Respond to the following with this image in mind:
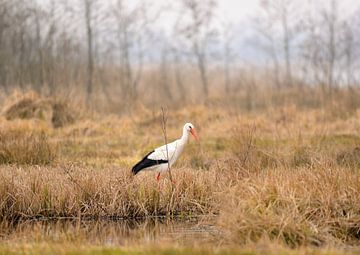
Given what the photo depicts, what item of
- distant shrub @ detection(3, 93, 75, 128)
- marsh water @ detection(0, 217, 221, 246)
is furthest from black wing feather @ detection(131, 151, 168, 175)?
distant shrub @ detection(3, 93, 75, 128)

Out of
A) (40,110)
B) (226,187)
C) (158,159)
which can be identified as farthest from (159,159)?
(40,110)

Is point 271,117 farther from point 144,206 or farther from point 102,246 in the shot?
point 102,246

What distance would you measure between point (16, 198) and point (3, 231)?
1.25 meters

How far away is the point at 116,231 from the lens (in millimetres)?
10203

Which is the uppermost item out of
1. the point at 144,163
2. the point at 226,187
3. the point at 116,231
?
the point at 144,163

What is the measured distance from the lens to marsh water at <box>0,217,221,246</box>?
359 inches

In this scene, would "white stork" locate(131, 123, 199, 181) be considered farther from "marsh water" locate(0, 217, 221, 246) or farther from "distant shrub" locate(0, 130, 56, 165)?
"distant shrub" locate(0, 130, 56, 165)

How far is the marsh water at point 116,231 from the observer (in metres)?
9.11

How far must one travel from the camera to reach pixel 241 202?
9.23m

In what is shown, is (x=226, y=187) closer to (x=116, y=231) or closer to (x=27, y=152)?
(x=116, y=231)

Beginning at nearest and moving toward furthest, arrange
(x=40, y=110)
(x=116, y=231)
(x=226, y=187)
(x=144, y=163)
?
(x=116, y=231) < (x=226, y=187) < (x=144, y=163) < (x=40, y=110)

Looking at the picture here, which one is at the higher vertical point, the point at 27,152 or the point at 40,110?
the point at 40,110

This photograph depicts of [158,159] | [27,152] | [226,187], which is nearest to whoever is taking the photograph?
[226,187]

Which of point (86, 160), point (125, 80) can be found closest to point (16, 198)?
point (86, 160)
